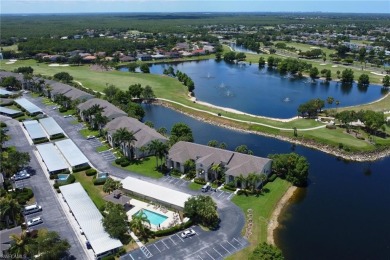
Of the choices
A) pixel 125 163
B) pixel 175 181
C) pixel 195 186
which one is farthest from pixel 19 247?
pixel 125 163

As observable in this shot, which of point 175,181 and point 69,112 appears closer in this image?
point 175,181

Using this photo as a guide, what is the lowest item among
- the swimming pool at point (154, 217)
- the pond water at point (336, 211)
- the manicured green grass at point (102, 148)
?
the pond water at point (336, 211)

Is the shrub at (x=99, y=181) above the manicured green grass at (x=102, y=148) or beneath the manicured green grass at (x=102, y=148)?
beneath

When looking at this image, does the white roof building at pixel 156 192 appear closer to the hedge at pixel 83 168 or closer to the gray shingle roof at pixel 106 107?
the hedge at pixel 83 168

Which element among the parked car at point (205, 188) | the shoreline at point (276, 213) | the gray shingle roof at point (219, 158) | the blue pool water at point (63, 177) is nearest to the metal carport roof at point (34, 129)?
the blue pool water at point (63, 177)

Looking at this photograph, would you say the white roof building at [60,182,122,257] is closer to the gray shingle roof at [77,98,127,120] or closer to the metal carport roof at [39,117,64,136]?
the metal carport roof at [39,117,64,136]

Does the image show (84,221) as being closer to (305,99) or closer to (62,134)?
(62,134)

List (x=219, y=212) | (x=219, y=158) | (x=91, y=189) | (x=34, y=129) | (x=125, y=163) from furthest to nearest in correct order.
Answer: (x=34, y=129) → (x=125, y=163) → (x=219, y=158) → (x=91, y=189) → (x=219, y=212)

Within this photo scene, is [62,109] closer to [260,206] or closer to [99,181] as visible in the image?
[99,181]
